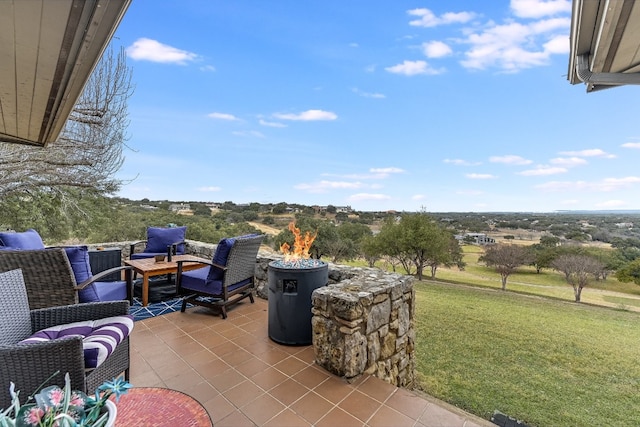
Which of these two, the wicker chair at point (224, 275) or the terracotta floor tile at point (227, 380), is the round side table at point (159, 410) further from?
the wicker chair at point (224, 275)

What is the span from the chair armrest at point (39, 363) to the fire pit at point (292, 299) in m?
1.67

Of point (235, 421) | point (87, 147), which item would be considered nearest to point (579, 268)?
point (235, 421)

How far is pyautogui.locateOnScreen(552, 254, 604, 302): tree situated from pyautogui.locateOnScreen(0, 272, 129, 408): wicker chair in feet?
79.1

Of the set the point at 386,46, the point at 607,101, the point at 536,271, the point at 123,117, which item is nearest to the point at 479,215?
the point at 536,271

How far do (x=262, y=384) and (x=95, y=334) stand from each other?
1257 mm

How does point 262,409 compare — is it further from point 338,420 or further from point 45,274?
point 45,274

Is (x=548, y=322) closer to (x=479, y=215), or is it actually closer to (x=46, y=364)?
(x=46, y=364)

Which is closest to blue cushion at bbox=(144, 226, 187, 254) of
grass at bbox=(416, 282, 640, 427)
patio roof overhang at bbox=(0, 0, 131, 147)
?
patio roof overhang at bbox=(0, 0, 131, 147)

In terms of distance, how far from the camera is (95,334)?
1913 mm

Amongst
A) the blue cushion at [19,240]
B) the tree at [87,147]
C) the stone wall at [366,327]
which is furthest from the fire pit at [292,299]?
the tree at [87,147]

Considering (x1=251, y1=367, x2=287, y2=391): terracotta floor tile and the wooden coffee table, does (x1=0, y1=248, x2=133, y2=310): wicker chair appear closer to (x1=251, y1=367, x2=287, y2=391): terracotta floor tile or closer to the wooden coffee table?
the wooden coffee table

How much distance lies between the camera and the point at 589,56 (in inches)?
71.0

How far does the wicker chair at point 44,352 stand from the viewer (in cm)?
141

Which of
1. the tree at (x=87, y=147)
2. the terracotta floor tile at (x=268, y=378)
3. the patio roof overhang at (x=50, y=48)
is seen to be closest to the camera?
the patio roof overhang at (x=50, y=48)
